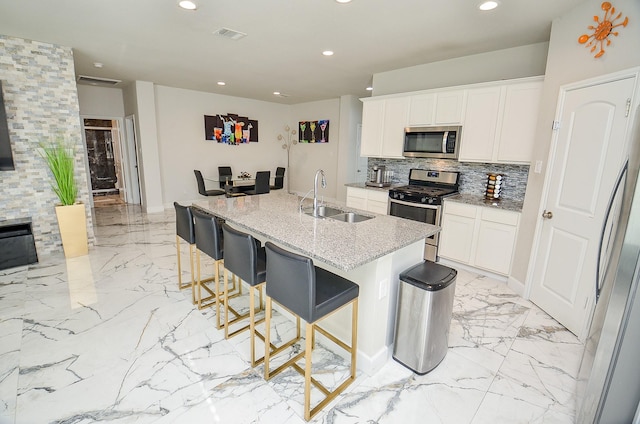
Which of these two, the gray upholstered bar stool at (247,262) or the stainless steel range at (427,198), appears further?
the stainless steel range at (427,198)

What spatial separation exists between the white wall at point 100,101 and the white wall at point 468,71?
584 centimetres

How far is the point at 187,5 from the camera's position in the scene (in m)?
2.62

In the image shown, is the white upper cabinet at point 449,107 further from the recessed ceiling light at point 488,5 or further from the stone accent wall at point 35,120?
the stone accent wall at point 35,120

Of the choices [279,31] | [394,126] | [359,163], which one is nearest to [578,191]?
[394,126]

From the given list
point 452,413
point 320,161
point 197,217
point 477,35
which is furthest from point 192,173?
point 452,413

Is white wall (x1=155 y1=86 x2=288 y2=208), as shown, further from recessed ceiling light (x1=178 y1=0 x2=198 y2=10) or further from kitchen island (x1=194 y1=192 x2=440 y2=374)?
kitchen island (x1=194 y1=192 x2=440 y2=374)

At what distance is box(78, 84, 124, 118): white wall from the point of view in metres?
6.38

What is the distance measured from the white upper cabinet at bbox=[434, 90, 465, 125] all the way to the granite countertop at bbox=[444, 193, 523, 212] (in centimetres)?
97

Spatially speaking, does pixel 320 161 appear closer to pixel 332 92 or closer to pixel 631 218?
pixel 332 92

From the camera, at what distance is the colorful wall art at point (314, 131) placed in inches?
309

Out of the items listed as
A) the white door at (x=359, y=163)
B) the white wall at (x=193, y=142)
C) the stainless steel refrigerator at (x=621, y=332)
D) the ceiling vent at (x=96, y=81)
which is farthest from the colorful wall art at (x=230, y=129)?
the stainless steel refrigerator at (x=621, y=332)

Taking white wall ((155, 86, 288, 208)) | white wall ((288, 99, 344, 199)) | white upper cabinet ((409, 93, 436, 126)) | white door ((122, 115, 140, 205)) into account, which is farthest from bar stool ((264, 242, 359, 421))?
white door ((122, 115, 140, 205))

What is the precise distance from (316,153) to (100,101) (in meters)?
5.08

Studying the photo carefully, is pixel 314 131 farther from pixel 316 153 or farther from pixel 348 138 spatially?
pixel 348 138
